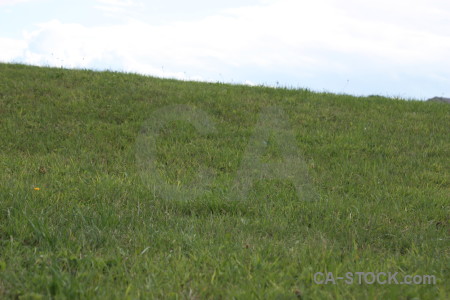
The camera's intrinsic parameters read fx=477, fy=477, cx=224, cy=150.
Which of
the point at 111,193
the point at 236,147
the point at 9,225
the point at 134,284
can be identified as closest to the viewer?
the point at 134,284

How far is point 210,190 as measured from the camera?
225 inches

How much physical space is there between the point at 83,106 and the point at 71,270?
6689mm

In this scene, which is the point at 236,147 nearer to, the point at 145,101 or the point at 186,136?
the point at 186,136

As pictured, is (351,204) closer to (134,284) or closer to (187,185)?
(187,185)

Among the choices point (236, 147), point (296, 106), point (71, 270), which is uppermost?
point (296, 106)

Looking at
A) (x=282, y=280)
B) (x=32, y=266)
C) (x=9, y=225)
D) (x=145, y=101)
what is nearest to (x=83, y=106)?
(x=145, y=101)

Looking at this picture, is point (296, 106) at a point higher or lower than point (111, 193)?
higher

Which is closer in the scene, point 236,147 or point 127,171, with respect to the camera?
point 127,171

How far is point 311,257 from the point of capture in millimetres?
3607

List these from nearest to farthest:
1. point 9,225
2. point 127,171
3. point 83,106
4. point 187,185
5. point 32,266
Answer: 1. point 32,266
2. point 9,225
3. point 187,185
4. point 127,171
5. point 83,106

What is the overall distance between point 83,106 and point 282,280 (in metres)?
7.34

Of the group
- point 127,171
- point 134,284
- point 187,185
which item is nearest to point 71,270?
point 134,284

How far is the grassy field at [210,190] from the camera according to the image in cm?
325

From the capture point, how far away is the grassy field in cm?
325
